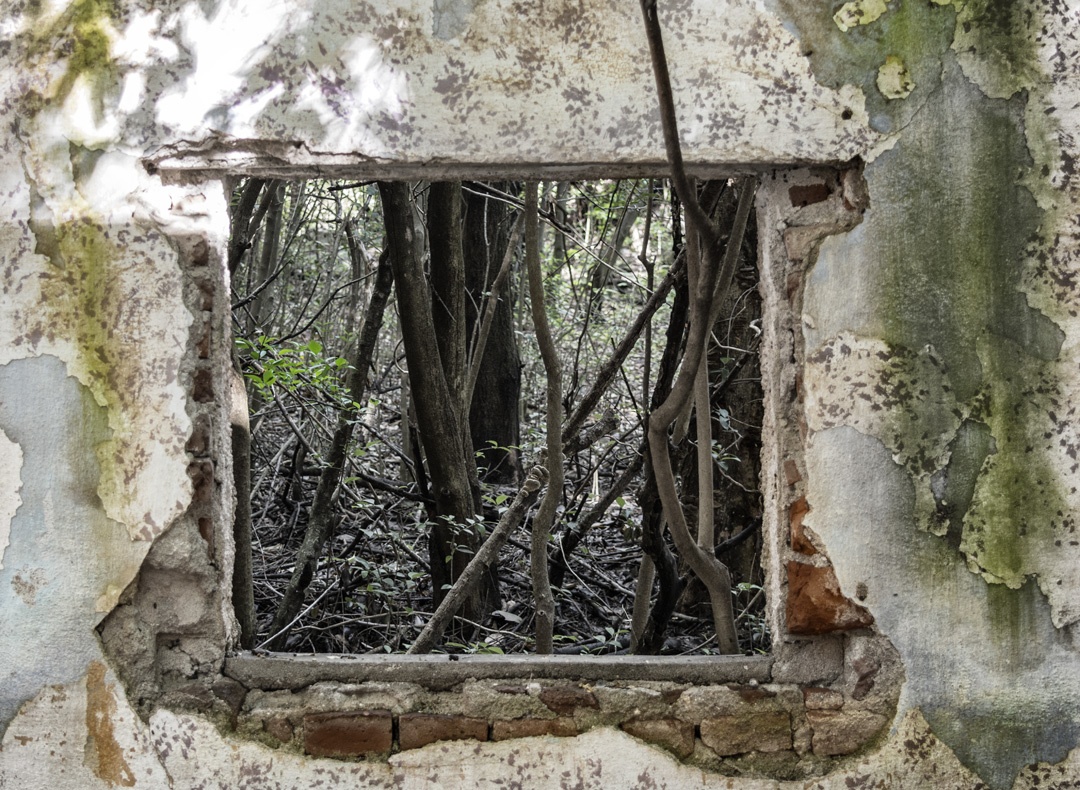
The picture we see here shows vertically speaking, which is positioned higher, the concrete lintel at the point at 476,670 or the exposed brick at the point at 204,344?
the exposed brick at the point at 204,344

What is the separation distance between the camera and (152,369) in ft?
6.54

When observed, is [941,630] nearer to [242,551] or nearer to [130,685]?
[130,685]

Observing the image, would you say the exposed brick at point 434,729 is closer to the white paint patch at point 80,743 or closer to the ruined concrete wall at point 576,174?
the ruined concrete wall at point 576,174

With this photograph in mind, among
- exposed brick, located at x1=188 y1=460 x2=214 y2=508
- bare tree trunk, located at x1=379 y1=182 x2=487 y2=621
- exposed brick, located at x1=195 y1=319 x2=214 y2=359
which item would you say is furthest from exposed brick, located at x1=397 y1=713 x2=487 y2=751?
bare tree trunk, located at x1=379 y1=182 x2=487 y2=621

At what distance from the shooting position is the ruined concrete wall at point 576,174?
1.95 meters

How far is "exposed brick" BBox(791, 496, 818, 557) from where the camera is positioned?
2.02 meters

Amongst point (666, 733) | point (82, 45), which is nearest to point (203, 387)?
point (82, 45)

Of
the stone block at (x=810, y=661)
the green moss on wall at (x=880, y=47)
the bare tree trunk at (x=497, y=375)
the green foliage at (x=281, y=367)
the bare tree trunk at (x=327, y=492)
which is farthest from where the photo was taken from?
the bare tree trunk at (x=497, y=375)

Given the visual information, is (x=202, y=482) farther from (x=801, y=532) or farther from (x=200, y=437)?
(x=801, y=532)

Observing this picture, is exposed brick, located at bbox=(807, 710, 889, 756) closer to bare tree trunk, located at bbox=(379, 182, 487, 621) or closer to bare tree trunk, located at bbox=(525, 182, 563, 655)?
bare tree trunk, located at bbox=(525, 182, 563, 655)

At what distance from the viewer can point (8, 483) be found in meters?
1.99

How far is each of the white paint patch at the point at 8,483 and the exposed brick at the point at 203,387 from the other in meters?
0.36

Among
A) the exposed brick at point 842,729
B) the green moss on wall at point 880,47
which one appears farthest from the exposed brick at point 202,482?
the green moss on wall at point 880,47

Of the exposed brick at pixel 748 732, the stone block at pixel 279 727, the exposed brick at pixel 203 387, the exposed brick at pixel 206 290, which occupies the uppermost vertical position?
the exposed brick at pixel 206 290
